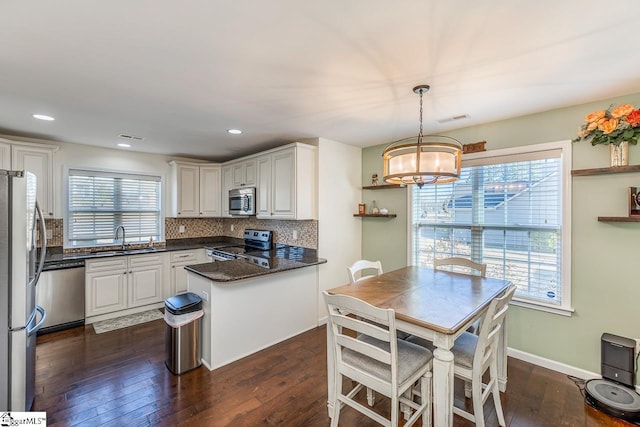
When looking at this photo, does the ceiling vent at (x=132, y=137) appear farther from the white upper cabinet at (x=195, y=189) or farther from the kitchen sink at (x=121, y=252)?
the kitchen sink at (x=121, y=252)

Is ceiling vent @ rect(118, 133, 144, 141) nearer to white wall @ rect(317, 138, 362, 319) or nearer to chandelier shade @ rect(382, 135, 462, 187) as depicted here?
white wall @ rect(317, 138, 362, 319)

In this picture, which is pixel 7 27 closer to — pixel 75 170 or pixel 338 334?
pixel 338 334

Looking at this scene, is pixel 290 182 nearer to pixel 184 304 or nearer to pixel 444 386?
pixel 184 304

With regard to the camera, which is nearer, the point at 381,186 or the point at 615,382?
the point at 615,382

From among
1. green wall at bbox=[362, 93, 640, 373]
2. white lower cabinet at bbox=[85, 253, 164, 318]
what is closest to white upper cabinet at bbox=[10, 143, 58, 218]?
white lower cabinet at bbox=[85, 253, 164, 318]

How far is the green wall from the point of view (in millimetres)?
2314

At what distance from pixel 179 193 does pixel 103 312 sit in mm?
1995

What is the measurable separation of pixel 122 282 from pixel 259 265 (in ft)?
7.14

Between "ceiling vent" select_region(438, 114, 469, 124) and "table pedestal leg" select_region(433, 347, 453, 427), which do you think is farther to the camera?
"ceiling vent" select_region(438, 114, 469, 124)

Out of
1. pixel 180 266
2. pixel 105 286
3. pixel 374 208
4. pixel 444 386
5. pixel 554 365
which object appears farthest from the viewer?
pixel 180 266

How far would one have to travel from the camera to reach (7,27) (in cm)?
147

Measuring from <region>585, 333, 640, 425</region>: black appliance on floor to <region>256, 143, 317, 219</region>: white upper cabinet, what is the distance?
117 inches

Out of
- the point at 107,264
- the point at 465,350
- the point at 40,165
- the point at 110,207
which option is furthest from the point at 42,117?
the point at 465,350

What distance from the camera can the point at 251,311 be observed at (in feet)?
9.55
